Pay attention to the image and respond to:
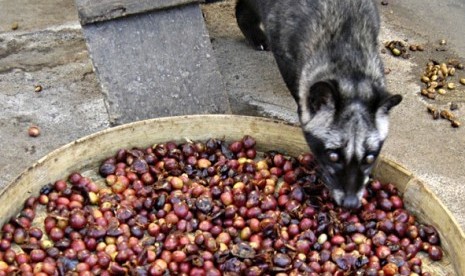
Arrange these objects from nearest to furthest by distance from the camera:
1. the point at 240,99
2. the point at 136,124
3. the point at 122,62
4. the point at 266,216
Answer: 1. the point at 266,216
2. the point at 136,124
3. the point at 122,62
4. the point at 240,99

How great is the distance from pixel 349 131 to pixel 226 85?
208 centimetres

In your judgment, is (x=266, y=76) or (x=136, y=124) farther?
(x=266, y=76)

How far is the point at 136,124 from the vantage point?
181 inches

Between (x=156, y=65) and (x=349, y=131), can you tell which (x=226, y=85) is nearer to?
(x=156, y=65)

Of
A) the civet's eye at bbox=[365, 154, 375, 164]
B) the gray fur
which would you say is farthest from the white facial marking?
the civet's eye at bbox=[365, 154, 375, 164]

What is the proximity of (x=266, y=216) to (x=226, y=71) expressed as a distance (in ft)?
Result: 7.13

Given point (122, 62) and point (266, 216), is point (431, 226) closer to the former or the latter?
point (266, 216)

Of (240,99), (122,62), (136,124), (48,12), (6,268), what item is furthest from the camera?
(48,12)

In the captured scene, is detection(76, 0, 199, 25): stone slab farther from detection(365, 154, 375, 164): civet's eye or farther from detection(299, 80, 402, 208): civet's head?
detection(365, 154, 375, 164): civet's eye

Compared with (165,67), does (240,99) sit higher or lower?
lower

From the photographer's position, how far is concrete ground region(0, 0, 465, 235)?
209 inches

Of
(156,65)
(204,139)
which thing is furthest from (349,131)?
(156,65)

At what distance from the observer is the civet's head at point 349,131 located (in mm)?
4031

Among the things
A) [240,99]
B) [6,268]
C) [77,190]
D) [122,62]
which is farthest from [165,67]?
[6,268]
